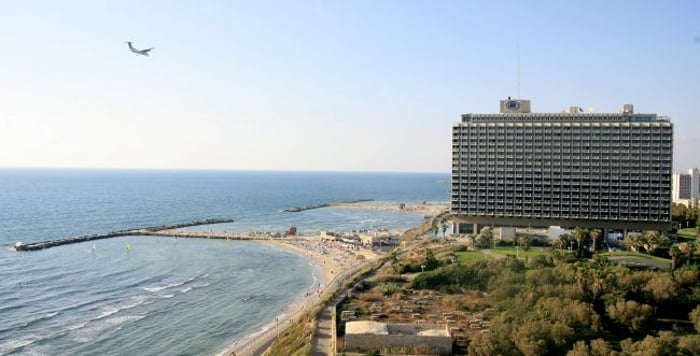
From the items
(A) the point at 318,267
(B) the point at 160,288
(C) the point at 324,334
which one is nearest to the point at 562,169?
(A) the point at 318,267

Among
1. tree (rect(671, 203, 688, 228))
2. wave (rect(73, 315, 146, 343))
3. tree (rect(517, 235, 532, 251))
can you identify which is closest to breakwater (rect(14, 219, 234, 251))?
wave (rect(73, 315, 146, 343))

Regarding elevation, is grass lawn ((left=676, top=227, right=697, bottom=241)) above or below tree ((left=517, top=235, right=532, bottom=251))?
above

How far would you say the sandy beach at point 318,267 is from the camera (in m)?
51.1

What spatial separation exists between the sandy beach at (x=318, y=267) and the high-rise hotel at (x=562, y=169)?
64.7 ft

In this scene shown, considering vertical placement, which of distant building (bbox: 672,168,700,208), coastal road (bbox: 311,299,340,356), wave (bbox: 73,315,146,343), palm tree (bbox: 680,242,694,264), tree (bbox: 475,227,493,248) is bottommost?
wave (bbox: 73,315,146,343)

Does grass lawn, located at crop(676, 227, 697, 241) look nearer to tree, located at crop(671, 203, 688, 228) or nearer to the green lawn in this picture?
tree, located at crop(671, 203, 688, 228)

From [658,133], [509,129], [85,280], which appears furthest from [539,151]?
[85,280]

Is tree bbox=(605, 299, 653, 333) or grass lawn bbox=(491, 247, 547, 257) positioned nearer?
tree bbox=(605, 299, 653, 333)

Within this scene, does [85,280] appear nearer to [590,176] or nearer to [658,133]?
[590,176]

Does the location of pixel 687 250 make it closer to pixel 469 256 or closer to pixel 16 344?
pixel 469 256

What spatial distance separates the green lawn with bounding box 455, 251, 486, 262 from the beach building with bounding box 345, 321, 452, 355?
95.1 ft

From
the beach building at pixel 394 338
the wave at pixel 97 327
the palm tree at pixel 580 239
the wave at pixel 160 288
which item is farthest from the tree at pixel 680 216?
the wave at pixel 97 327

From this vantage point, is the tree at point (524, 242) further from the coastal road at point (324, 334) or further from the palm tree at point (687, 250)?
the coastal road at point (324, 334)

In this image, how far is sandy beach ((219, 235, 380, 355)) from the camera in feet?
168
